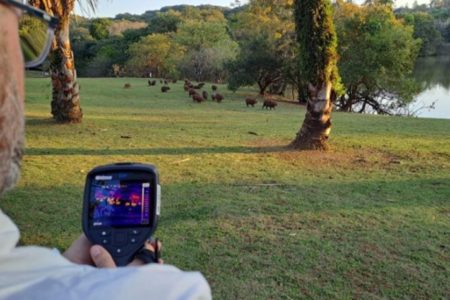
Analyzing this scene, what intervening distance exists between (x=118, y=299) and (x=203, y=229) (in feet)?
10.9

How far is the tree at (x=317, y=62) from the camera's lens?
23.0 ft

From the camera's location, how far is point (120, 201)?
5.53 ft

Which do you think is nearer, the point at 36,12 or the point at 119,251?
the point at 36,12

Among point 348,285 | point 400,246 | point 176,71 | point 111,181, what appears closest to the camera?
point 111,181

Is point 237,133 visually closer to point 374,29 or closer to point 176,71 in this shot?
point 374,29

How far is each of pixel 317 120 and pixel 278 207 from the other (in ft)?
9.62

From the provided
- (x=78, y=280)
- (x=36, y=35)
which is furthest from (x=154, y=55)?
(x=78, y=280)

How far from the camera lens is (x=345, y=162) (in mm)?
6719

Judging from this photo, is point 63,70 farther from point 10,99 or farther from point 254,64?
point 254,64

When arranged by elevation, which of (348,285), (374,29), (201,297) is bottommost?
(348,285)

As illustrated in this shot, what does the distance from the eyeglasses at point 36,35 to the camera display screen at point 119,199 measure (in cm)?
49

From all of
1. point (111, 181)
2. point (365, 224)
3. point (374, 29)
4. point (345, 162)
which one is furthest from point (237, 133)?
point (374, 29)

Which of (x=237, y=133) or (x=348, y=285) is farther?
(x=237, y=133)

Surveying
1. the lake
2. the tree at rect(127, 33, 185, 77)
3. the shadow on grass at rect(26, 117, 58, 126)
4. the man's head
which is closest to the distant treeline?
the lake
